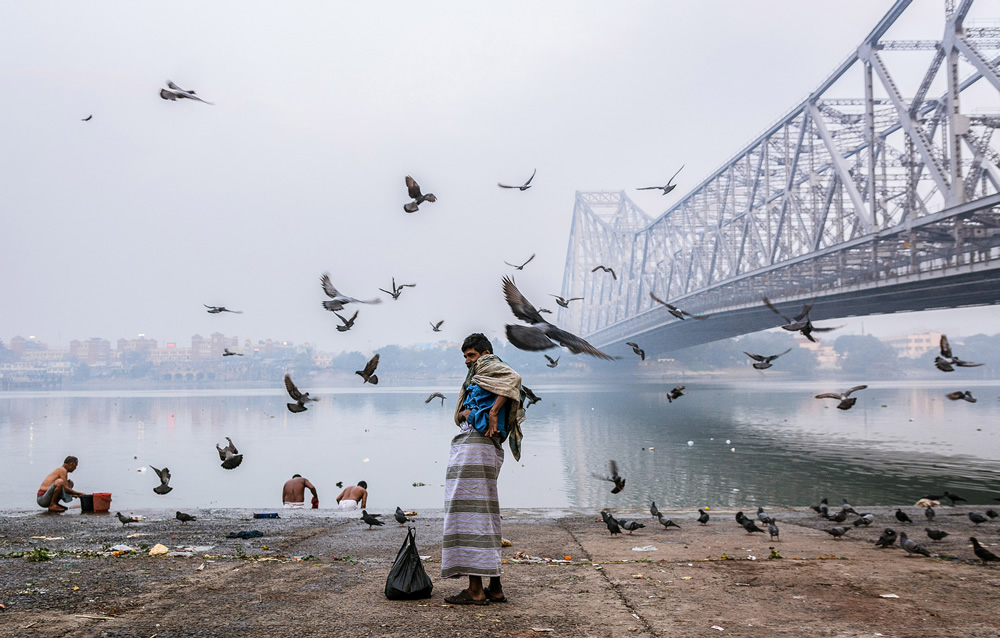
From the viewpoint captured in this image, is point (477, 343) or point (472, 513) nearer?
point (472, 513)

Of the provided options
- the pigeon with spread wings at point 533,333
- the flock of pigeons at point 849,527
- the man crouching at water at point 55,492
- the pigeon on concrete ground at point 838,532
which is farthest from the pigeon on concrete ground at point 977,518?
the man crouching at water at point 55,492

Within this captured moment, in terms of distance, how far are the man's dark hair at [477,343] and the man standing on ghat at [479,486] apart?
216 mm

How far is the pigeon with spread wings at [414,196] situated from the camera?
809cm

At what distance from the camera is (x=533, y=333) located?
14.5 ft

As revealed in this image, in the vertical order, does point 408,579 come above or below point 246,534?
above

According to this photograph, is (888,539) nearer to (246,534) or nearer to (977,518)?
(977,518)

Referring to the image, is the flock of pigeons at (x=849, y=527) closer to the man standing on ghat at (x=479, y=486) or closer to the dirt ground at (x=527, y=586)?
the dirt ground at (x=527, y=586)

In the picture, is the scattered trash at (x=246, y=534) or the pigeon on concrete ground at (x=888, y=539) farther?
the scattered trash at (x=246, y=534)

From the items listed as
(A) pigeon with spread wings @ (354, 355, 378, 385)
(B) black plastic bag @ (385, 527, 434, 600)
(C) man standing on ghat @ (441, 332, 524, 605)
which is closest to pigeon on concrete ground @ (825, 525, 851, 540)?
(C) man standing on ghat @ (441, 332, 524, 605)

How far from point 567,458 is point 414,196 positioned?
14.9 meters

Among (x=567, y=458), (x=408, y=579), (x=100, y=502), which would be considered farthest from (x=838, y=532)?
(x=567, y=458)

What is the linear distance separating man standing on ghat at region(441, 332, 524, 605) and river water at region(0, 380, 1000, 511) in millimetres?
6905

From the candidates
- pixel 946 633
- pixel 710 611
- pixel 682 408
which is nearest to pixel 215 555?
pixel 710 611

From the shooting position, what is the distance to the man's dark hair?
15.2 ft
